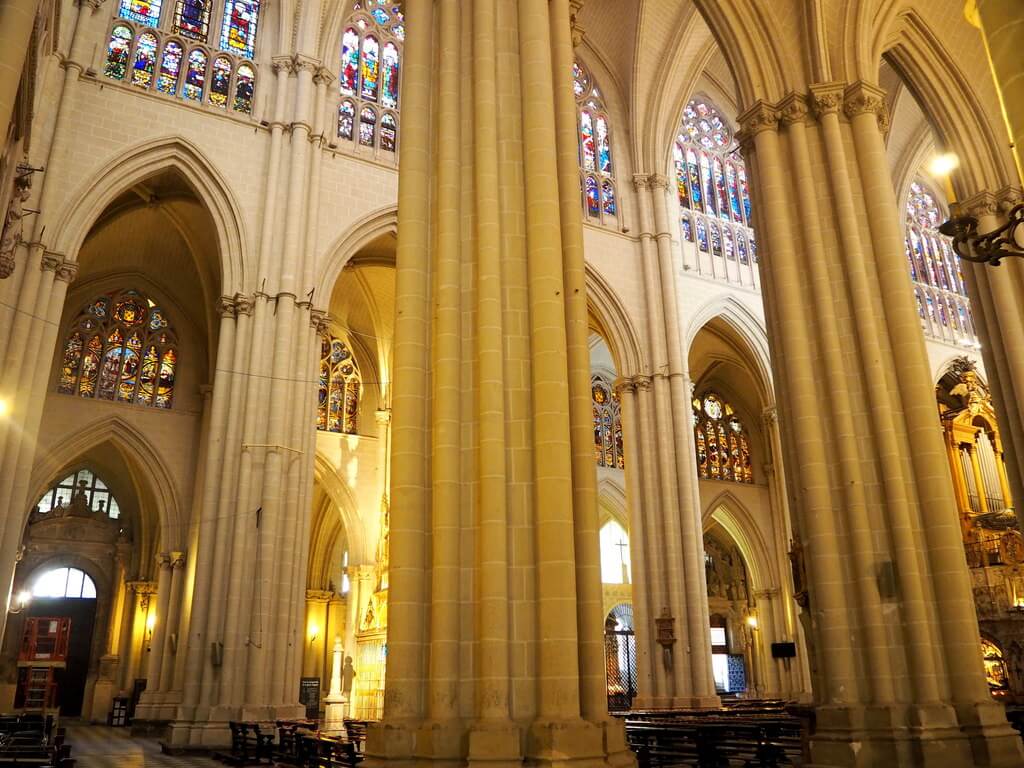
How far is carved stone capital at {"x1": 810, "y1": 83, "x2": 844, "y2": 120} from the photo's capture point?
11.5 m

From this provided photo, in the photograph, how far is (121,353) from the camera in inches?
873

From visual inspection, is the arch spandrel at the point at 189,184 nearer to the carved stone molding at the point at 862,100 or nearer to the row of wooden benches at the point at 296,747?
the row of wooden benches at the point at 296,747

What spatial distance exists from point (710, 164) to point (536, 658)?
69.6ft

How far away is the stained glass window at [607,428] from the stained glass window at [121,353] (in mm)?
13780

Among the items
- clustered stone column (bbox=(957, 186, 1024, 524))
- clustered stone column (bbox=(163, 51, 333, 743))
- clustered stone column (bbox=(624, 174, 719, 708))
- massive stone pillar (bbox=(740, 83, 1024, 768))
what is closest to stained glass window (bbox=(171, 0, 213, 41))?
clustered stone column (bbox=(163, 51, 333, 743))

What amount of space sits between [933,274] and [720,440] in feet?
29.9

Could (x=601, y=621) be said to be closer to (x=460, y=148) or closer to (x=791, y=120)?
(x=460, y=148)

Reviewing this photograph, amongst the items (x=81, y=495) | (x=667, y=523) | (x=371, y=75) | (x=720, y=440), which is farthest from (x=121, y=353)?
(x=720, y=440)

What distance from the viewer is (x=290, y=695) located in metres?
15.0

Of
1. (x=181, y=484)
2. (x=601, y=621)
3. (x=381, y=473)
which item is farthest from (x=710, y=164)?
(x=601, y=621)

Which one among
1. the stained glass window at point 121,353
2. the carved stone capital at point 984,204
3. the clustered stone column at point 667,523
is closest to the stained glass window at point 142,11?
the stained glass window at point 121,353

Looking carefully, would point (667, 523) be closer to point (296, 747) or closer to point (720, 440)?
point (296, 747)

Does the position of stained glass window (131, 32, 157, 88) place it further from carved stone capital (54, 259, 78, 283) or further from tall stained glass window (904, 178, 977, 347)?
tall stained glass window (904, 178, 977, 347)

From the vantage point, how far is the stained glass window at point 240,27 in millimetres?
18562
